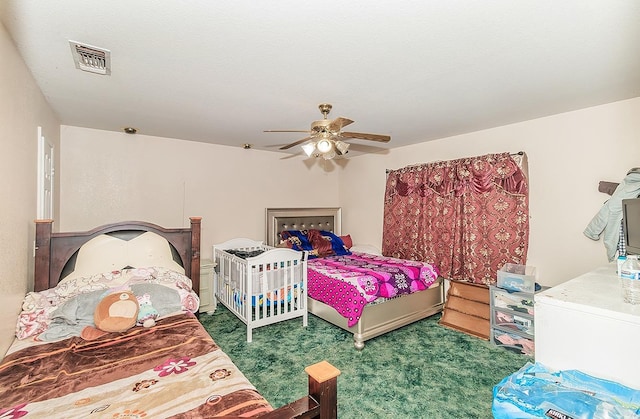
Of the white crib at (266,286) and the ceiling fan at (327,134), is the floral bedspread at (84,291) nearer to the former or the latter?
the white crib at (266,286)

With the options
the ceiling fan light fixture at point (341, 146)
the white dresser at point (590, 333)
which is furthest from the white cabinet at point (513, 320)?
the ceiling fan light fixture at point (341, 146)

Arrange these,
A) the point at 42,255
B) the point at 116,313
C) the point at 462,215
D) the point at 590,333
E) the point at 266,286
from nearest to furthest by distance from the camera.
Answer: the point at 590,333
the point at 116,313
the point at 42,255
the point at 266,286
the point at 462,215

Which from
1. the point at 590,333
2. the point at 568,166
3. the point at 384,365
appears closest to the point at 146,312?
the point at 384,365

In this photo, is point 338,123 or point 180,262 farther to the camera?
point 180,262

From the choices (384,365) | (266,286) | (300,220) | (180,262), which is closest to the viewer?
(384,365)

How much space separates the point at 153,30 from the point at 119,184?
257cm

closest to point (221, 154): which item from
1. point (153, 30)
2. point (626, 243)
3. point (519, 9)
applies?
point (153, 30)

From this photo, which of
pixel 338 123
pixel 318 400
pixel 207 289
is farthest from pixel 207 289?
pixel 318 400

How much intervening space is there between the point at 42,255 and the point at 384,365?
2827 mm

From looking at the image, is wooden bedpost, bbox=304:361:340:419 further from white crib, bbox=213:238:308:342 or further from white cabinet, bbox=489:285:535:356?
white cabinet, bbox=489:285:535:356

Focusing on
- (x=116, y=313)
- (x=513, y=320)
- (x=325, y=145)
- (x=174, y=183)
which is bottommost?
(x=513, y=320)

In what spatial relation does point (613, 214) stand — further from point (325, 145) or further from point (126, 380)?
point (126, 380)

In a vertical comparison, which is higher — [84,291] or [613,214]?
[613,214]

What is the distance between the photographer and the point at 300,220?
469 cm
